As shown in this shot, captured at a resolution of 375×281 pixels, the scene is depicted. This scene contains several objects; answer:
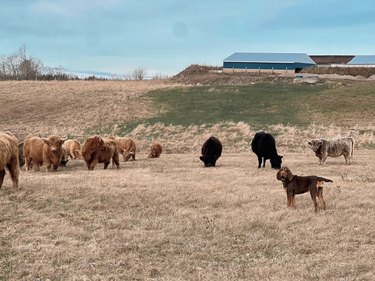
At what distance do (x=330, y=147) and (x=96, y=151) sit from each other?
8961 millimetres

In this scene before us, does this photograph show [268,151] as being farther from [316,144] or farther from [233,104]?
[233,104]

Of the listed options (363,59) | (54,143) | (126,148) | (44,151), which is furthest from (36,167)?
(363,59)

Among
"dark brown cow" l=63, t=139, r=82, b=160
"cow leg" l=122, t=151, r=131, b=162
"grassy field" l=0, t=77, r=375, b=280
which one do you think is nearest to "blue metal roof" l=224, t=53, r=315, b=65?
"grassy field" l=0, t=77, r=375, b=280

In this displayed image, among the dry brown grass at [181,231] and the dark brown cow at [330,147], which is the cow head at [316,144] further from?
the dry brown grass at [181,231]

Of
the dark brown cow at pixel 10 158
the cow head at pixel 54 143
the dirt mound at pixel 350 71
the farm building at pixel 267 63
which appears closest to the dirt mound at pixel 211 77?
the farm building at pixel 267 63

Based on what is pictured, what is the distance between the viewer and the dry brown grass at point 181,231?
680cm

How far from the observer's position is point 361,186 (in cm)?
1255

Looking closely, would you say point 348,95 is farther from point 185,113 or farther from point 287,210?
point 287,210

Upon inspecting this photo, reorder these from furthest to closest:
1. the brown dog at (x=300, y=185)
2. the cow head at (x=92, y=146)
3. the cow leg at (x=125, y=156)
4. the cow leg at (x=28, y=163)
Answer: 1. the cow leg at (x=125, y=156)
2. the cow leg at (x=28, y=163)
3. the cow head at (x=92, y=146)
4. the brown dog at (x=300, y=185)

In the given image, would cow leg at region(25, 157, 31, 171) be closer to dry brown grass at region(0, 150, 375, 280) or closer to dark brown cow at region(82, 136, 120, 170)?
dark brown cow at region(82, 136, 120, 170)

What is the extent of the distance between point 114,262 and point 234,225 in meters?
2.77

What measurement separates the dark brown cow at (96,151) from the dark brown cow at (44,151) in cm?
100

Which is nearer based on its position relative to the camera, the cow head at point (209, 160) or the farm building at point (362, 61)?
the cow head at point (209, 160)

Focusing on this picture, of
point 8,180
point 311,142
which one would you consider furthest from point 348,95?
point 8,180
